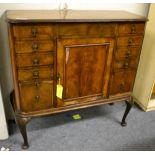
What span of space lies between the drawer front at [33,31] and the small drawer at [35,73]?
0.71 feet

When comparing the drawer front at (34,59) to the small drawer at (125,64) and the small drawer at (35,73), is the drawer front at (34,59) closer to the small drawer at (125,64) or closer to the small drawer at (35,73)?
the small drawer at (35,73)

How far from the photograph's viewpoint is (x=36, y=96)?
1.38 meters

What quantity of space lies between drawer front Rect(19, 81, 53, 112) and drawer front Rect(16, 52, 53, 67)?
0.15 m

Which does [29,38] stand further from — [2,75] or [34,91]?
[2,75]

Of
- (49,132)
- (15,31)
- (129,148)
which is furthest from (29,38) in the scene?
(129,148)

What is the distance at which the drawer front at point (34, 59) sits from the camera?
3.99ft

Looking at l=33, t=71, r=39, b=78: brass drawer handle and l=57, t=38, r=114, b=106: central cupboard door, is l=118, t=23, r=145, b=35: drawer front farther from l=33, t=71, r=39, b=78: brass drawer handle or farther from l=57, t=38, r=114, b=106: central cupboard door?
l=33, t=71, r=39, b=78: brass drawer handle

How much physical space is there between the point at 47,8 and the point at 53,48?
516 millimetres

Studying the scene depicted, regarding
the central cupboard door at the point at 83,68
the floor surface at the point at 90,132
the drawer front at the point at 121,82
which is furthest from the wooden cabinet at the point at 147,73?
the central cupboard door at the point at 83,68

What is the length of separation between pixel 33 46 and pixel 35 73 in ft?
0.63

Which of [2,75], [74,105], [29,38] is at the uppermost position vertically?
[29,38]

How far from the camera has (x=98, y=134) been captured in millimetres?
1752

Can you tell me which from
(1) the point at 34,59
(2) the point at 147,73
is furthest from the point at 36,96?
(2) the point at 147,73

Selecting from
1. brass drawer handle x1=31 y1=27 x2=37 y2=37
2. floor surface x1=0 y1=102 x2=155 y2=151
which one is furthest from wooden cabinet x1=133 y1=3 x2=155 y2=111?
brass drawer handle x1=31 y1=27 x2=37 y2=37
